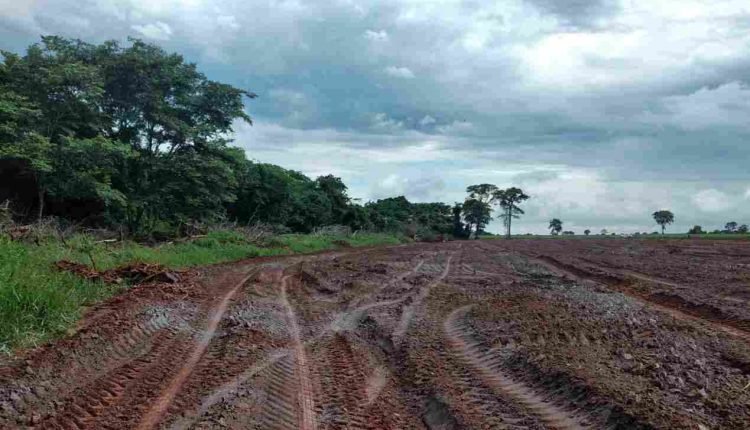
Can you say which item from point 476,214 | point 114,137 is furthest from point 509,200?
point 114,137

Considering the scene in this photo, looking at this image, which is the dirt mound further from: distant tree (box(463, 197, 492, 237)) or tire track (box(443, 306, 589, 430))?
distant tree (box(463, 197, 492, 237))

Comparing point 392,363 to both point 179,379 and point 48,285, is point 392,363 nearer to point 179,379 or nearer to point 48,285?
point 179,379

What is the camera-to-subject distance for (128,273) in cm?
1130

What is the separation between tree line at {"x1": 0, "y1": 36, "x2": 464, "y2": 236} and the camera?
701 inches

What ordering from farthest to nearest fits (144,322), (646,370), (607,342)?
(144,322) < (607,342) < (646,370)

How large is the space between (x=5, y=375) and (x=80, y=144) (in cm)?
1402

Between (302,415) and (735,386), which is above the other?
(735,386)

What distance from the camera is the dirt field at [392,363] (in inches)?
174

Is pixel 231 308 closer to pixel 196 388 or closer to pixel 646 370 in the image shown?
pixel 196 388

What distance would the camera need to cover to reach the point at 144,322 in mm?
7609

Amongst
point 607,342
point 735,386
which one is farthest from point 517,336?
point 735,386

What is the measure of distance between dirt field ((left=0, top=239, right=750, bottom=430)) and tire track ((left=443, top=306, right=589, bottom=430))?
2cm

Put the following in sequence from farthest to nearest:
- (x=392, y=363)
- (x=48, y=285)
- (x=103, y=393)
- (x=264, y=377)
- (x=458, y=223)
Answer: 1. (x=458, y=223)
2. (x=48, y=285)
3. (x=392, y=363)
4. (x=264, y=377)
5. (x=103, y=393)

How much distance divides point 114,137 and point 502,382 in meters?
20.5
